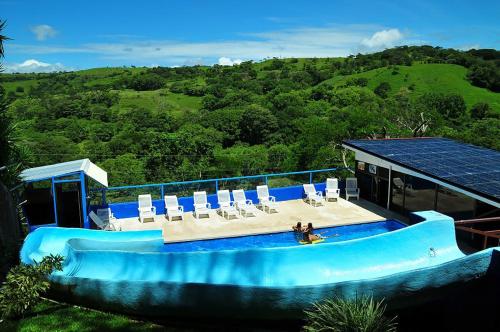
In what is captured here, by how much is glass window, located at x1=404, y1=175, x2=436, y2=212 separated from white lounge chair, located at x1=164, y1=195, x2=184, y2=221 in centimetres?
778

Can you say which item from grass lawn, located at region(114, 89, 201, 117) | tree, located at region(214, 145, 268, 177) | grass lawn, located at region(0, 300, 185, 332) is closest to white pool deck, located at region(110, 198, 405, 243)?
grass lawn, located at region(0, 300, 185, 332)

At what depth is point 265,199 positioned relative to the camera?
16469 millimetres

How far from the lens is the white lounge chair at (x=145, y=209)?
49.4 ft

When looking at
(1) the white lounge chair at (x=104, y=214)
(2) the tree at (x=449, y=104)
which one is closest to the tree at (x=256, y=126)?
(2) the tree at (x=449, y=104)

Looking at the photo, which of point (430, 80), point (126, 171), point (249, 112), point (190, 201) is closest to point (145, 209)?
point (190, 201)

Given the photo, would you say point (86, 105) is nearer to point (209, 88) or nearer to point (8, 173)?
point (209, 88)

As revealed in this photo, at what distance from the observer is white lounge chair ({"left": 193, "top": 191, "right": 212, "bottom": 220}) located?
15465 millimetres

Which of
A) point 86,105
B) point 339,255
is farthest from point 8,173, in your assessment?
point 86,105

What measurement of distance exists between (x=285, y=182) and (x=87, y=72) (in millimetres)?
135915

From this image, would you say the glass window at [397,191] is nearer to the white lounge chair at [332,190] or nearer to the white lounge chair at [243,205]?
the white lounge chair at [332,190]

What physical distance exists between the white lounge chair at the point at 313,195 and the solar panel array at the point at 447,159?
2.34 metres

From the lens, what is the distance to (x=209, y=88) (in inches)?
4050

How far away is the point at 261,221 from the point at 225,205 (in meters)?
1.57

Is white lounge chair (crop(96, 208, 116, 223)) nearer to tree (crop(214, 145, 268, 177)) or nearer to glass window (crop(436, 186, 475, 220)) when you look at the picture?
glass window (crop(436, 186, 475, 220))
